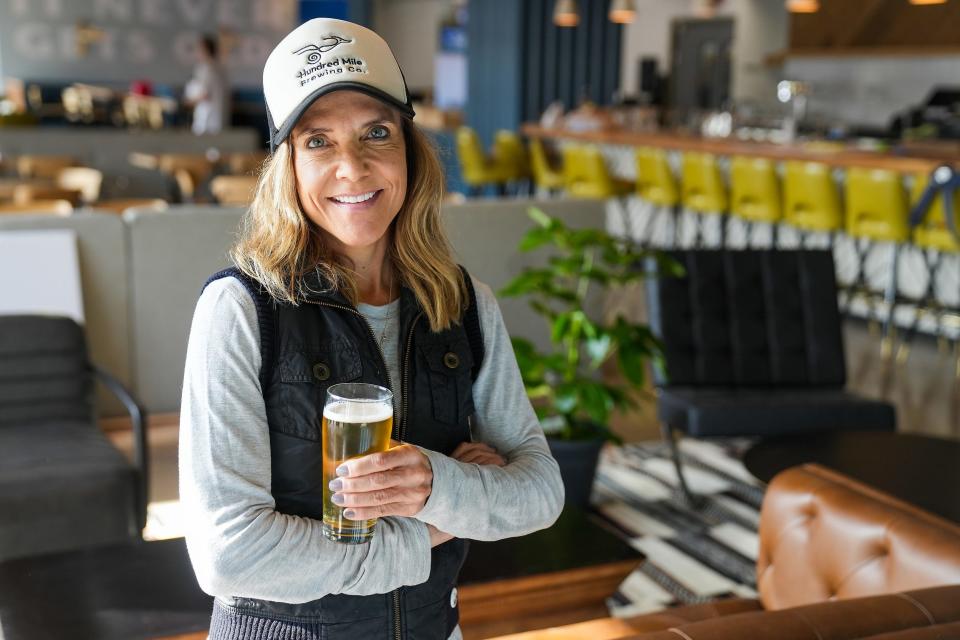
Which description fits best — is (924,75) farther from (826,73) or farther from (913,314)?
(913,314)

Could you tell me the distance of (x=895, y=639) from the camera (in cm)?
139

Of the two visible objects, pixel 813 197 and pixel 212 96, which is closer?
pixel 813 197

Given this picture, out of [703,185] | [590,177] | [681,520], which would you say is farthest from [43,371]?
[590,177]

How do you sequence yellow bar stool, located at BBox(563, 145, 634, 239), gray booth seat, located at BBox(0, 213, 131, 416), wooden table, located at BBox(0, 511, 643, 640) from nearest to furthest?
wooden table, located at BBox(0, 511, 643, 640)
gray booth seat, located at BBox(0, 213, 131, 416)
yellow bar stool, located at BBox(563, 145, 634, 239)

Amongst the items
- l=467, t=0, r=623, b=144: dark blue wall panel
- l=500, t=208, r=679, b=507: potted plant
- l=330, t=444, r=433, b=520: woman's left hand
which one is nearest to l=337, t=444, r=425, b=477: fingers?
l=330, t=444, r=433, b=520: woman's left hand

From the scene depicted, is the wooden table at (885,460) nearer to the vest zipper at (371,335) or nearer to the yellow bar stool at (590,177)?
the vest zipper at (371,335)

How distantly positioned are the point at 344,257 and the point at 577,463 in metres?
2.38

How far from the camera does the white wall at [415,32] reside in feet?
60.4

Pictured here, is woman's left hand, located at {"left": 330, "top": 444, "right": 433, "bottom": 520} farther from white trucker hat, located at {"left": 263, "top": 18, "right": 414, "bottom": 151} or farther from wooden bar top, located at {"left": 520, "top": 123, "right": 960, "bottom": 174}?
wooden bar top, located at {"left": 520, "top": 123, "right": 960, "bottom": 174}

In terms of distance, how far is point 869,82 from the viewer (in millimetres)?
11203

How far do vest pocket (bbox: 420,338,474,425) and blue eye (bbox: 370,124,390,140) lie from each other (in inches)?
11.0

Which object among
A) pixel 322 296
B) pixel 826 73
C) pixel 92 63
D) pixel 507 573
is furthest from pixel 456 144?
pixel 322 296

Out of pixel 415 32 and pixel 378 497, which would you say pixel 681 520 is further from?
pixel 415 32

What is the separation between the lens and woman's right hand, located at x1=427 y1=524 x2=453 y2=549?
133 centimetres
